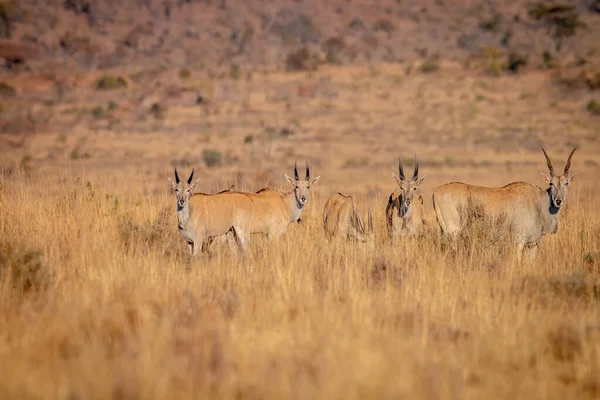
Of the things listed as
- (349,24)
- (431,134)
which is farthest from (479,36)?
(431,134)

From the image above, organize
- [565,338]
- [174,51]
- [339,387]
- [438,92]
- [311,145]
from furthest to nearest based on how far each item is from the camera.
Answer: [174,51], [438,92], [311,145], [565,338], [339,387]

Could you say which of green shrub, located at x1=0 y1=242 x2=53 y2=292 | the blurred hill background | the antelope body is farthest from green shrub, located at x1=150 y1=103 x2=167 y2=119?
green shrub, located at x1=0 y1=242 x2=53 y2=292

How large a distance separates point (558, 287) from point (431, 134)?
2726 centimetres

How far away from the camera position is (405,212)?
11625 millimetres

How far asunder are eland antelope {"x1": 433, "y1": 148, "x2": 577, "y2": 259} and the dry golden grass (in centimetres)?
42

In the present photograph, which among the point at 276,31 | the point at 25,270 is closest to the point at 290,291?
the point at 25,270

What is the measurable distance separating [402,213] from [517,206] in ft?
5.41

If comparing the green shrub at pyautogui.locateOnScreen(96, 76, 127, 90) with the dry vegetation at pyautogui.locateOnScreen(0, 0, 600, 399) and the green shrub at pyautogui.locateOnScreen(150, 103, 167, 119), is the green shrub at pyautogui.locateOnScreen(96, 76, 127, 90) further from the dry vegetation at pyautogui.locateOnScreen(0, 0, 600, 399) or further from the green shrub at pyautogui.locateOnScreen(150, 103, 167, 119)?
the dry vegetation at pyautogui.locateOnScreen(0, 0, 600, 399)

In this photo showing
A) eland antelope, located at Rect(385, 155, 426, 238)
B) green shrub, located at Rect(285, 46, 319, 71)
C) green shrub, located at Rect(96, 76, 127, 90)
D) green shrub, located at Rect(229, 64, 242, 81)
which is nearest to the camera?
eland antelope, located at Rect(385, 155, 426, 238)

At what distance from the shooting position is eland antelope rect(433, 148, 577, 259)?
11.1m

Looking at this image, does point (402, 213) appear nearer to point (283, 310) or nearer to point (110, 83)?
point (283, 310)

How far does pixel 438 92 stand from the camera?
43.5 meters

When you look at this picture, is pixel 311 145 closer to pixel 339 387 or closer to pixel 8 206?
pixel 8 206

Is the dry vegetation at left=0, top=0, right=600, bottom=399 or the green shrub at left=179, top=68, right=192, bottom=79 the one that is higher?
the green shrub at left=179, top=68, right=192, bottom=79
